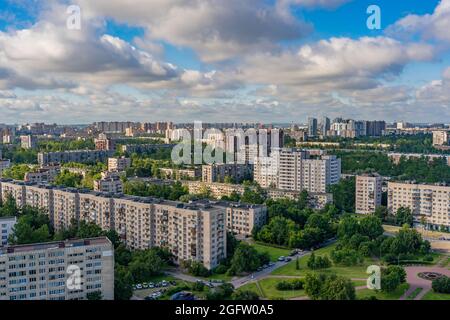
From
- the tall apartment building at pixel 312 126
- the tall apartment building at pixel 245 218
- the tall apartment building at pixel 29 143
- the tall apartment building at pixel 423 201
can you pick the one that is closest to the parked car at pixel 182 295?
the tall apartment building at pixel 245 218

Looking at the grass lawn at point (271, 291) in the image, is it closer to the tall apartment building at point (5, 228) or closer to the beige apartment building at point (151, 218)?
the beige apartment building at point (151, 218)

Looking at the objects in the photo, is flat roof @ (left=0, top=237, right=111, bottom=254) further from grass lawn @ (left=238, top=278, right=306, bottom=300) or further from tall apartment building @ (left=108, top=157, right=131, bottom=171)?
tall apartment building @ (left=108, top=157, right=131, bottom=171)

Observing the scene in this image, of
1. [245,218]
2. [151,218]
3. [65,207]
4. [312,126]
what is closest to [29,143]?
[312,126]

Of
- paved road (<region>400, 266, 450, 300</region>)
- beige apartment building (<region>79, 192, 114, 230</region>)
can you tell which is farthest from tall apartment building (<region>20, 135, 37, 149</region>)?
paved road (<region>400, 266, 450, 300</region>)

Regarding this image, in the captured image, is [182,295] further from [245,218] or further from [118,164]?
[118,164]
